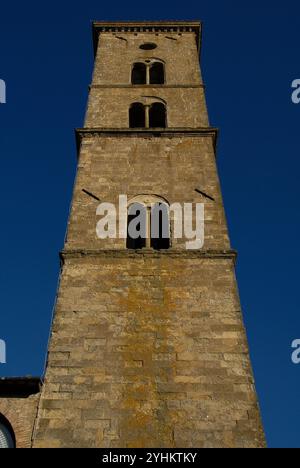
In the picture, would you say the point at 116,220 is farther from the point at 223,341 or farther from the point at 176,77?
the point at 176,77

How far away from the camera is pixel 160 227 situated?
41.0 feet

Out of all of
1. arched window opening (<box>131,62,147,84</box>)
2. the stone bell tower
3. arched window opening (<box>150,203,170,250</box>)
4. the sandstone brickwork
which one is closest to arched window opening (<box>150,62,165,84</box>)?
arched window opening (<box>131,62,147,84</box>)

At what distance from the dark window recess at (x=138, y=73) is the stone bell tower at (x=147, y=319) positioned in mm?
4492

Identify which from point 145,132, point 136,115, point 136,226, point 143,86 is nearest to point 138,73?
point 143,86

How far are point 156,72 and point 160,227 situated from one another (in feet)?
29.4

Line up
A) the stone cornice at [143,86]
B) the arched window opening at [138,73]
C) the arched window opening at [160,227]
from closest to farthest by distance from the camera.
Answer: the arched window opening at [160,227]
the stone cornice at [143,86]
the arched window opening at [138,73]

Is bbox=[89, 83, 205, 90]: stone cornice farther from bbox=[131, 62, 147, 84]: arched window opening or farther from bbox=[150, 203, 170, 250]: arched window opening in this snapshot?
bbox=[150, 203, 170, 250]: arched window opening

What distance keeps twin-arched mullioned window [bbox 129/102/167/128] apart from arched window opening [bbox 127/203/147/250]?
4.82 metres

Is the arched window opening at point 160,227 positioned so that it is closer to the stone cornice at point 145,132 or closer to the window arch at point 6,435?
the stone cornice at point 145,132

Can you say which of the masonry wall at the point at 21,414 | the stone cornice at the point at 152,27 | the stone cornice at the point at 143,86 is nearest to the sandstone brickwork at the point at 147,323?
the masonry wall at the point at 21,414

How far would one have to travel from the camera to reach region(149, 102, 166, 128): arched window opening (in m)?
17.1

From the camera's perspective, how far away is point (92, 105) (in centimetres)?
1669

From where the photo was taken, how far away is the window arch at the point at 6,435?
29.0 ft

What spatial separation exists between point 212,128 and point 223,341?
686cm
